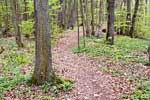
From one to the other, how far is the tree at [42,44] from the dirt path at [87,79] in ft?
3.76

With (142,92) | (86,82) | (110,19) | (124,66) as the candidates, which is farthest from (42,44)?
(110,19)

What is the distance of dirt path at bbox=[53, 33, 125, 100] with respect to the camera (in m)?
9.25

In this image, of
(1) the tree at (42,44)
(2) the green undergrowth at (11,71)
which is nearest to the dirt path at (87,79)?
(1) the tree at (42,44)

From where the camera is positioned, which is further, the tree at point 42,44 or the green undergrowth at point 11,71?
the green undergrowth at point 11,71

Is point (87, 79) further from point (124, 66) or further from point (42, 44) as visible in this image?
point (124, 66)

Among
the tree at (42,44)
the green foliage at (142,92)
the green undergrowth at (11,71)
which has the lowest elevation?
the green foliage at (142,92)

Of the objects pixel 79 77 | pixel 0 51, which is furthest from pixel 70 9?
pixel 79 77

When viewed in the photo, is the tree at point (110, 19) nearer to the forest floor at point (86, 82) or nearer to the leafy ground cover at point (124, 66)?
the leafy ground cover at point (124, 66)

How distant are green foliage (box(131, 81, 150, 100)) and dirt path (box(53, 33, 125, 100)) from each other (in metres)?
0.55

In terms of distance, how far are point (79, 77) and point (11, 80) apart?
2.68 metres

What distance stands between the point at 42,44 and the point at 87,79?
2720mm

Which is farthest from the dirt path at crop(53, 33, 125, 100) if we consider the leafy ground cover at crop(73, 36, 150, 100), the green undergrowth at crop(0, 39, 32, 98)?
the green undergrowth at crop(0, 39, 32, 98)

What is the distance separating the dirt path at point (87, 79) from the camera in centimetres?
925

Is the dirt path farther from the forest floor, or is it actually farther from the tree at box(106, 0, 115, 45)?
the tree at box(106, 0, 115, 45)
